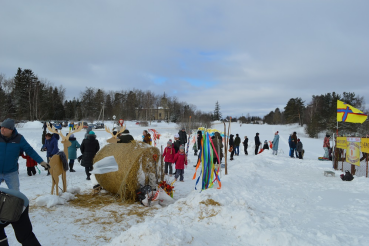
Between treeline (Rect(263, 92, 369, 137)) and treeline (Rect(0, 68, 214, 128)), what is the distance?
23.2 m

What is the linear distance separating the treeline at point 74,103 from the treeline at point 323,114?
2323cm

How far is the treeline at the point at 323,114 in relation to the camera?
124ft

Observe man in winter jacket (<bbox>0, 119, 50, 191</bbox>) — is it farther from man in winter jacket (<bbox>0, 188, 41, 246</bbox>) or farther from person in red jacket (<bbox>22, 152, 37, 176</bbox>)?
person in red jacket (<bbox>22, 152, 37, 176</bbox>)

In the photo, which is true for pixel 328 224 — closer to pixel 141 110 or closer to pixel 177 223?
pixel 177 223

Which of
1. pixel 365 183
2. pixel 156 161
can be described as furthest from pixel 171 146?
pixel 365 183

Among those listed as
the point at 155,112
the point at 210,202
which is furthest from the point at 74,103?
the point at 210,202

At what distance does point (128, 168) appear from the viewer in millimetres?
5922

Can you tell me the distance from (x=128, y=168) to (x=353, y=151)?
9.12 meters

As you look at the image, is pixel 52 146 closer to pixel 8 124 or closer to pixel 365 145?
pixel 8 124

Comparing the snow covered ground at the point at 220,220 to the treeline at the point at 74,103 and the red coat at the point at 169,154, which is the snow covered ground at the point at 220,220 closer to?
the red coat at the point at 169,154

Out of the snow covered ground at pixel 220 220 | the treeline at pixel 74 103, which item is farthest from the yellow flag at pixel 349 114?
the treeline at pixel 74 103

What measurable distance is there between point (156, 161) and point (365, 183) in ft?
24.5

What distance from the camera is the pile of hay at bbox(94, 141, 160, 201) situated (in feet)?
19.4

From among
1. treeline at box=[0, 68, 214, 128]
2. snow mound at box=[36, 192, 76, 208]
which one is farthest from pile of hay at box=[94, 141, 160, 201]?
treeline at box=[0, 68, 214, 128]
